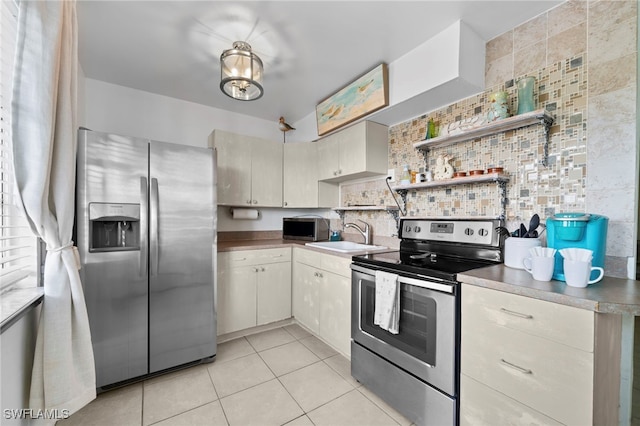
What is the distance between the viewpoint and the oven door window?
58.0 inches

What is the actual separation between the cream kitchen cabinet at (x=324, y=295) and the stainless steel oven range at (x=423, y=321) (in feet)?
0.56

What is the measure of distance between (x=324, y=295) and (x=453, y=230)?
124 centimetres

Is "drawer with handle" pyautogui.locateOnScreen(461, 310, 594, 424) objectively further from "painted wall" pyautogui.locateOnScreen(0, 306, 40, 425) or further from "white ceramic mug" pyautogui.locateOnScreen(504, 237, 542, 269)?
"painted wall" pyautogui.locateOnScreen(0, 306, 40, 425)

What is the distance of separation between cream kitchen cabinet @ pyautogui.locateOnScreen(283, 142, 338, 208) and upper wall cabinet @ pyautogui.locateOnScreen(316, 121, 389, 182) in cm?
29

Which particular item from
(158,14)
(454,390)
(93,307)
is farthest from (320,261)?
(158,14)

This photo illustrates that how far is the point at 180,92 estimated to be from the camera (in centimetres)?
277

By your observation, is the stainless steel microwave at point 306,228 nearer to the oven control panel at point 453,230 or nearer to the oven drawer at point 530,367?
the oven control panel at point 453,230

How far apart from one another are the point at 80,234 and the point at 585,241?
290 centimetres

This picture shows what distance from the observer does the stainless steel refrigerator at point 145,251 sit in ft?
5.80

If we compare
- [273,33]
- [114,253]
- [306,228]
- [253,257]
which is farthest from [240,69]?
→ [306,228]

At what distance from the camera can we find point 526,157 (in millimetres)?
1690

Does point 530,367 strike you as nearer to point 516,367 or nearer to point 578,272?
point 516,367

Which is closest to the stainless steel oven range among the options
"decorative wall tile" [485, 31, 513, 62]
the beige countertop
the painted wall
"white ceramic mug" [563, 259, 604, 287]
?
the beige countertop

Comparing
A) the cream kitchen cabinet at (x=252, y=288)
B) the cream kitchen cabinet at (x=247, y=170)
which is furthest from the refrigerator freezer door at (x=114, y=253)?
the cream kitchen cabinet at (x=247, y=170)
